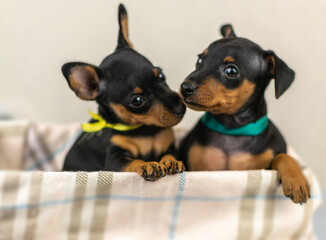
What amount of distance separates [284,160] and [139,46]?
128 cm

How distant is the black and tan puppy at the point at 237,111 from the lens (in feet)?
4.59

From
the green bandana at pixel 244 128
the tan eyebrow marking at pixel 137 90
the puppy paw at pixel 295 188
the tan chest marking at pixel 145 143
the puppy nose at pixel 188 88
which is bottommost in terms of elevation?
the tan chest marking at pixel 145 143

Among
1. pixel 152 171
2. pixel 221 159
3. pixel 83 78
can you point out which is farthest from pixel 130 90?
pixel 221 159

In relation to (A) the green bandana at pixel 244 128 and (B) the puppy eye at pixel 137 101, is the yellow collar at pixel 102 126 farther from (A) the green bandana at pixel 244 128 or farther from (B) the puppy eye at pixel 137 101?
(A) the green bandana at pixel 244 128

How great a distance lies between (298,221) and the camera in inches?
57.1

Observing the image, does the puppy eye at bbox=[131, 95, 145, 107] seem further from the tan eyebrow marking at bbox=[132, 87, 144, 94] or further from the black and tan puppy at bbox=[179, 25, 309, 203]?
the black and tan puppy at bbox=[179, 25, 309, 203]

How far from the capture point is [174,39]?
239 cm

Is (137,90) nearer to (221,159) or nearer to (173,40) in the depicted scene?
(221,159)

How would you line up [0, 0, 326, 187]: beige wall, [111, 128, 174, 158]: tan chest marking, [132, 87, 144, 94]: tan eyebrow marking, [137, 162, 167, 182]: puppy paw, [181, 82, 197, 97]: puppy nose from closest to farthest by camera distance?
[137, 162, 167, 182]: puppy paw, [181, 82, 197, 97]: puppy nose, [132, 87, 144, 94]: tan eyebrow marking, [111, 128, 174, 158]: tan chest marking, [0, 0, 326, 187]: beige wall

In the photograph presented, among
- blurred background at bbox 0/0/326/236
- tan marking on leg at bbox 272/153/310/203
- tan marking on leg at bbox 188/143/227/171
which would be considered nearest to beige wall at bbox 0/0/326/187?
blurred background at bbox 0/0/326/236

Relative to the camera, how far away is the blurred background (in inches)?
91.4

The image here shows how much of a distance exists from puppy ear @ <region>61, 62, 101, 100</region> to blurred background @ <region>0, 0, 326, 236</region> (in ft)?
2.86

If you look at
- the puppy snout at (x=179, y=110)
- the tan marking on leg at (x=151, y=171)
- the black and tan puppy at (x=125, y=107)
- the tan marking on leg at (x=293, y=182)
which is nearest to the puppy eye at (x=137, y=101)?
the black and tan puppy at (x=125, y=107)

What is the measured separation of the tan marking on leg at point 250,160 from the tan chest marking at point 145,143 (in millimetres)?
300
